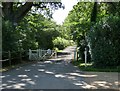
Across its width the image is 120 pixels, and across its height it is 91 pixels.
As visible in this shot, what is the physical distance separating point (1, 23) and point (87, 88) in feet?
44.2

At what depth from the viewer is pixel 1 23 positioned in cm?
2339

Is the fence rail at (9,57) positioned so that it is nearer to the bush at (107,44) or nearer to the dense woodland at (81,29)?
the dense woodland at (81,29)

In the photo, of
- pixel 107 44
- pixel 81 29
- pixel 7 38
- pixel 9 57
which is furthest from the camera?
pixel 81 29

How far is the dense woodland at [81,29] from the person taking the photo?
19.8 meters

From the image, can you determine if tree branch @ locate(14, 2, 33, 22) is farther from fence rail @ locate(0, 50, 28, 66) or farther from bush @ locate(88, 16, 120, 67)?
bush @ locate(88, 16, 120, 67)

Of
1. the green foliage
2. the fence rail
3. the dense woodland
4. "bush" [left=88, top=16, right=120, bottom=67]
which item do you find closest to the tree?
the dense woodland

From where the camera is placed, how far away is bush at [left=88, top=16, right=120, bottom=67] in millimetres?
19594

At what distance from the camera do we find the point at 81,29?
32.8 m

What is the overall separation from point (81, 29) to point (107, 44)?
43.3 feet

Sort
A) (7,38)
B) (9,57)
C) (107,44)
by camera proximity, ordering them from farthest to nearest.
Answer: (7,38), (9,57), (107,44)

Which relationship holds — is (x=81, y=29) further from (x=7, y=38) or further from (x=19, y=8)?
(x=7, y=38)

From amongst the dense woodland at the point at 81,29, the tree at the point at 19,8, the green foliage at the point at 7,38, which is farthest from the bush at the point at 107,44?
the tree at the point at 19,8

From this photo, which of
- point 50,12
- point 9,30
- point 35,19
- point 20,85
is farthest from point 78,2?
point 20,85

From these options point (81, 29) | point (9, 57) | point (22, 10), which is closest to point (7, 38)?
point (9, 57)
